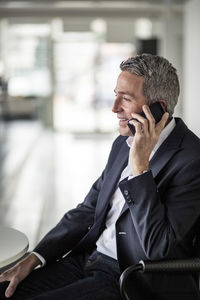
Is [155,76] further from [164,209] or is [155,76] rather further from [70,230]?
[70,230]

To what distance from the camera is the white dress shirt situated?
1943 millimetres

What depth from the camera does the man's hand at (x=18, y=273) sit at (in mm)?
1915

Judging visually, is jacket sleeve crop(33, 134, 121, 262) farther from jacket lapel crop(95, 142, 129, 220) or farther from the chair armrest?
the chair armrest

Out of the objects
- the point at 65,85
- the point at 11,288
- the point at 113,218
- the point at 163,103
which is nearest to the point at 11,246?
the point at 11,288

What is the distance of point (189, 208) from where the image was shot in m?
1.75

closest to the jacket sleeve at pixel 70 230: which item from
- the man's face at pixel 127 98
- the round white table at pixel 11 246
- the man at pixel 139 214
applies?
the man at pixel 139 214

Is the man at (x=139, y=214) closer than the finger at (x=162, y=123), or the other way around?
the man at (x=139, y=214)

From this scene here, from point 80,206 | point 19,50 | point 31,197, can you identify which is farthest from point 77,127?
point 80,206

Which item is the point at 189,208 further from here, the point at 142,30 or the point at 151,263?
the point at 142,30

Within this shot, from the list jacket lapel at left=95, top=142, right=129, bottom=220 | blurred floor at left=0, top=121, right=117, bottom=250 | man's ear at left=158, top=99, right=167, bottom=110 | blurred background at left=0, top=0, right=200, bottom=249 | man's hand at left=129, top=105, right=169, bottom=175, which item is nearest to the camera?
man's hand at left=129, top=105, right=169, bottom=175

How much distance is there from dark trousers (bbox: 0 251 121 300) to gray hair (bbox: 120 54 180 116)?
0.66 m

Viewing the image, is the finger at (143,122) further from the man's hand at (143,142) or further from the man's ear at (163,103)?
the man's ear at (163,103)

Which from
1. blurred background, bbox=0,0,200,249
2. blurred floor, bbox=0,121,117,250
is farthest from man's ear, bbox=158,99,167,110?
blurred background, bbox=0,0,200,249

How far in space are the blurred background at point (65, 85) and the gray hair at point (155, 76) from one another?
3118 mm
